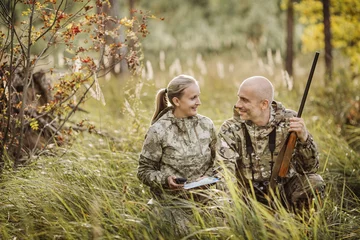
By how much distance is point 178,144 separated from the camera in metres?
3.78

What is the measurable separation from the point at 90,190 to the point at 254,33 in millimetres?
19117

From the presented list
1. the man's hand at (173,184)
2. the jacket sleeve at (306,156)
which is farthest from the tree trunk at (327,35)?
the man's hand at (173,184)

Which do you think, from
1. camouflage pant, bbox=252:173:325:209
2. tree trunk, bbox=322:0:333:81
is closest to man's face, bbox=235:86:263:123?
camouflage pant, bbox=252:173:325:209

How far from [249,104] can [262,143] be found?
0.34 meters

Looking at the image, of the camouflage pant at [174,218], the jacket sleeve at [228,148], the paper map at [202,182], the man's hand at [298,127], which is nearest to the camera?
the camouflage pant at [174,218]

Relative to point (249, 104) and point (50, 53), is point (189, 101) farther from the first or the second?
point (50, 53)

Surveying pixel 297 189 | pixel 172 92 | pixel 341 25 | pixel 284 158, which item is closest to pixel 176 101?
pixel 172 92

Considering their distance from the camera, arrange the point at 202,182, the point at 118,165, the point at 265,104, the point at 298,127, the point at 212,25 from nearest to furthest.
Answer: the point at 202,182 → the point at 298,127 → the point at 265,104 → the point at 118,165 → the point at 212,25

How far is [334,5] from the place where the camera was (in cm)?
990

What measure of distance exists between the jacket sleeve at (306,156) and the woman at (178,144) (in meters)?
0.69

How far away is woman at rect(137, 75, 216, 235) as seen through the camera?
3.74 meters

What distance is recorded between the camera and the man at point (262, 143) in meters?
3.74

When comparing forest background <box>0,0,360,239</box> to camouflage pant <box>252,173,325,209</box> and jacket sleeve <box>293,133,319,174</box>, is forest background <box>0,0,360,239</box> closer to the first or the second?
camouflage pant <box>252,173,325,209</box>

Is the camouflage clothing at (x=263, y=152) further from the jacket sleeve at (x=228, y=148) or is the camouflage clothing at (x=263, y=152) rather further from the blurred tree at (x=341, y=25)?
the blurred tree at (x=341, y=25)
